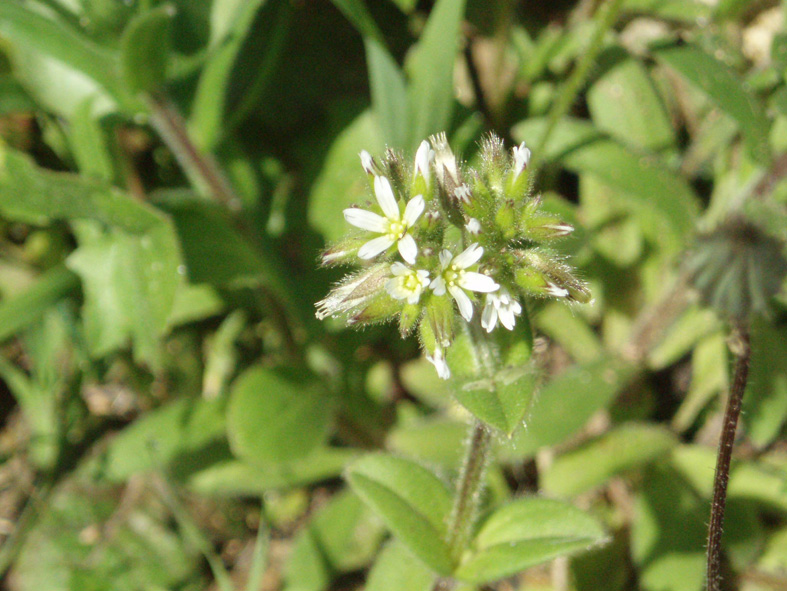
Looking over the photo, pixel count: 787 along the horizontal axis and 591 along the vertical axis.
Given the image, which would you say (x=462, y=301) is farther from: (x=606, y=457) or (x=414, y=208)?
(x=606, y=457)

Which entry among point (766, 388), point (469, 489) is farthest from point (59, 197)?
point (766, 388)

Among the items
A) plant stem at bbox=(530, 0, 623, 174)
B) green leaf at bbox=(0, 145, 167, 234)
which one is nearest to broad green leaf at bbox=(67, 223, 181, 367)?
green leaf at bbox=(0, 145, 167, 234)

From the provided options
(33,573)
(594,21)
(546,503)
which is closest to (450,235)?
(546,503)

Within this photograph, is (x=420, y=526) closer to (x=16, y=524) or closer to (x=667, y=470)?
(x=667, y=470)

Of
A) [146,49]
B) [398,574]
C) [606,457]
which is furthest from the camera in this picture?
[606,457]

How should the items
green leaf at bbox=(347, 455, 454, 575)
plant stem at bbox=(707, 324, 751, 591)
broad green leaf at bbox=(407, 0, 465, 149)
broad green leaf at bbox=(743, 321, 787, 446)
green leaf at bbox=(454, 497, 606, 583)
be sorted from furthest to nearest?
1. broad green leaf at bbox=(743, 321, 787, 446)
2. broad green leaf at bbox=(407, 0, 465, 149)
3. green leaf at bbox=(347, 455, 454, 575)
4. green leaf at bbox=(454, 497, 606, 583)
5. plant stem at bbox=(707, 324, 751, 591)

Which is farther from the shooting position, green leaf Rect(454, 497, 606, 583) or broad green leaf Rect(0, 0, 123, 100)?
broad green leaf Rect(0, 0, 123, 100)

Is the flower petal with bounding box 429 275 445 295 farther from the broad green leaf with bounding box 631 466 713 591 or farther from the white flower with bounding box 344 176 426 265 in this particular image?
the broad green leaf with bounding box 631 466 713 591
